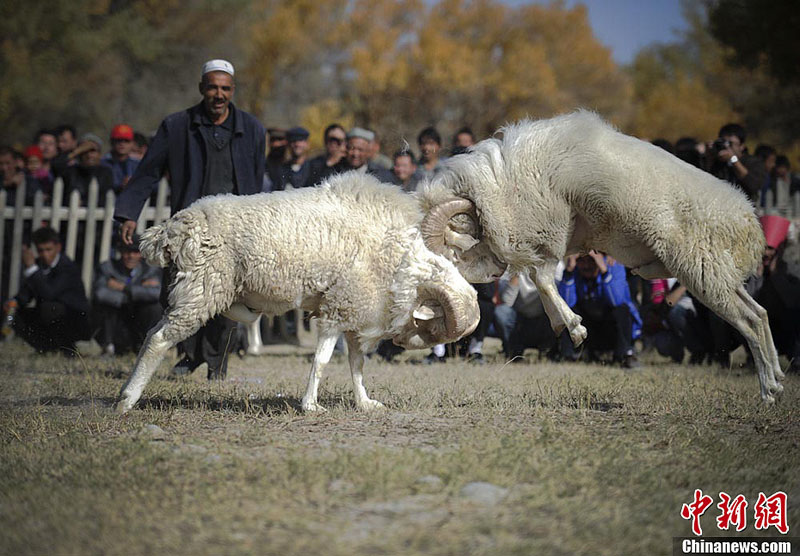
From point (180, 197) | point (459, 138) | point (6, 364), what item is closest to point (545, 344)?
point (459, 138)

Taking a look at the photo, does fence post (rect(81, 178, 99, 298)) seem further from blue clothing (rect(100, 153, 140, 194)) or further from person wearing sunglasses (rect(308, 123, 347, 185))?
person wearing sunglasses (rect(308, 123, 347, 185))

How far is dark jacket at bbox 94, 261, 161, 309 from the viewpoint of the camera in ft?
32.1

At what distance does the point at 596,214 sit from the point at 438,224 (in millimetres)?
1136

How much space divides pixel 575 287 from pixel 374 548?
665cm

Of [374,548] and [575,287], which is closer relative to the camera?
[374,548]

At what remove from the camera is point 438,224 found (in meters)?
6.11

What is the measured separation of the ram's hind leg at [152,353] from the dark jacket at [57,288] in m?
4.39

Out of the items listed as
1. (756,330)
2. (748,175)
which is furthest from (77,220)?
(756,330)

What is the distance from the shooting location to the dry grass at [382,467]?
3617mm

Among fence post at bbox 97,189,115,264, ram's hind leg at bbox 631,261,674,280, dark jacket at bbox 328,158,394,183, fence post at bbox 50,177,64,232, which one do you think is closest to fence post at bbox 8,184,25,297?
fence post at bbox 50,177,64,232

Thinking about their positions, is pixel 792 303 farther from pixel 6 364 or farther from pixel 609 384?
pixel 6 364

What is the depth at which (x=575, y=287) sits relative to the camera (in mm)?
9742

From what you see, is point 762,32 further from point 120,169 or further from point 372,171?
point 120,169

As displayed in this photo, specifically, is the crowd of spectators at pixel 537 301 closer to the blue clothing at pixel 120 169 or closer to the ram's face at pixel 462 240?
the blue clothing at pixel 120 169
